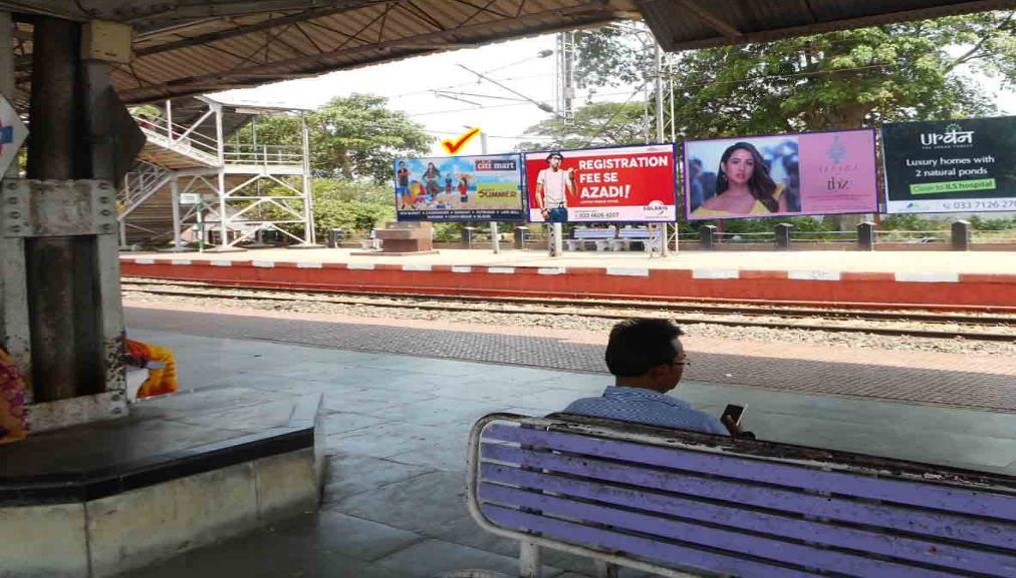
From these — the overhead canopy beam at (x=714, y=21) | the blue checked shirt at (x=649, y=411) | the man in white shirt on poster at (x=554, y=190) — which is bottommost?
the blue checked shirt at (x=649, y=411)

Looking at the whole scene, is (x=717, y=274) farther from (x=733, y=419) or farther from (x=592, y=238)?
(x=592, y=238)

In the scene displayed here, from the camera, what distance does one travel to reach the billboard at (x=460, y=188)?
24.7 meters

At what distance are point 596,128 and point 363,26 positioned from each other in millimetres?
38280

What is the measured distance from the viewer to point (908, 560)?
2.43 m

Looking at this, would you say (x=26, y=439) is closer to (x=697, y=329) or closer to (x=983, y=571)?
(x=983, y=571)

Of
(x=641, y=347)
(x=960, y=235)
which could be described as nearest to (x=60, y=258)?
(x=641, y=347)

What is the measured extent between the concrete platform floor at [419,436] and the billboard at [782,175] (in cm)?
1078

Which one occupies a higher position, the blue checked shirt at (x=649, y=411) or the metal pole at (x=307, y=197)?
the metal pole at (x=307, y=197)

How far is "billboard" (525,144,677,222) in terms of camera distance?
69.1ft

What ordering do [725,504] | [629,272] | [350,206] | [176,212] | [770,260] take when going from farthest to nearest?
[350,206]
[176,212]
[770,260]
[629,272]
[725,504]

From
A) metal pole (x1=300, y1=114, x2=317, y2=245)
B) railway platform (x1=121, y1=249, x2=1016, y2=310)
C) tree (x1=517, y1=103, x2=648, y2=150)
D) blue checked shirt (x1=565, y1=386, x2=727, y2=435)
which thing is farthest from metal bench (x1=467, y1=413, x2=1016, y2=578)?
tree (x1=517, y1=103, x2=648, y2=150)

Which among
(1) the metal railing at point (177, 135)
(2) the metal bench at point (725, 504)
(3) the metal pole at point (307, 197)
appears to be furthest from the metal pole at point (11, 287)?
(3) the metal pole at point (307, 197)

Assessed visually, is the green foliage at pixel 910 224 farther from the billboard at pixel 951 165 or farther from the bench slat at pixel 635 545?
the bench slat at pixel 635 545

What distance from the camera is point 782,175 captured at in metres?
18.7
